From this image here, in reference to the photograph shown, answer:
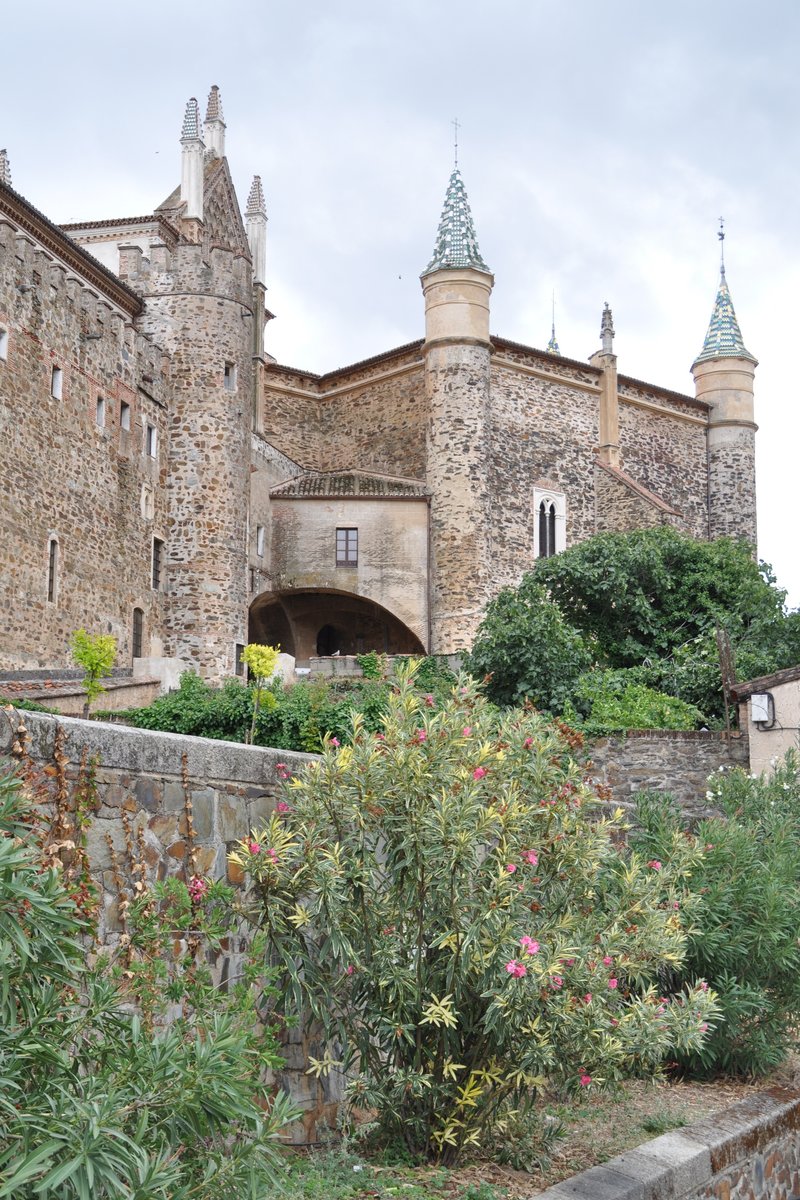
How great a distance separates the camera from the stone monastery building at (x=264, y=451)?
83.8ft

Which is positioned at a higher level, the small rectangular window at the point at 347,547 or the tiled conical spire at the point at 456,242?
the tiled conical spire at the point at 456,242

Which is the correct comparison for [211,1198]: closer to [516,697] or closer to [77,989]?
[77,989]

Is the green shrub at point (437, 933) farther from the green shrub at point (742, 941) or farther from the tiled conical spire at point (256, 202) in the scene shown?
the tiled conical spire at point (256, 202)

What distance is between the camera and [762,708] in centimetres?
1673

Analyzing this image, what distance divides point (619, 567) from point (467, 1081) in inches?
850

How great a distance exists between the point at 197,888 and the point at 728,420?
41061 mm

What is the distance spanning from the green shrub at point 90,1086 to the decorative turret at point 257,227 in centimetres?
3718

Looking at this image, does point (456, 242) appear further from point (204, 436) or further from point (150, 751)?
point (150, 751)

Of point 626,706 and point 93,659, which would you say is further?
point 626,706

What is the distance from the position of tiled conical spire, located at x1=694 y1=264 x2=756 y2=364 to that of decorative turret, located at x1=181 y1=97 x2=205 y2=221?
1761cm

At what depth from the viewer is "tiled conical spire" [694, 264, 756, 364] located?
145 ft

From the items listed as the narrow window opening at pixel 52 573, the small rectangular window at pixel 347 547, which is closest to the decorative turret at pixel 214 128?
the small rectangular window at pixel 347 547

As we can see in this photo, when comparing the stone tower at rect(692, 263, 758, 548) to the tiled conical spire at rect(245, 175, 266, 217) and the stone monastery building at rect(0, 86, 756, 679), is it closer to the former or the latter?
the stone monastery building at rect(0, 86, 756, 679)

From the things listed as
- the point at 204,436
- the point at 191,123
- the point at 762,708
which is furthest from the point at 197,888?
the point at 191,123
